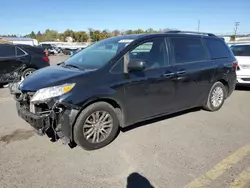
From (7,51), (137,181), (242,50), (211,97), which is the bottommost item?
(137,181)

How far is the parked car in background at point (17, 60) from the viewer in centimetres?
862

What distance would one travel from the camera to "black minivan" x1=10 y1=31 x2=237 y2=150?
140 inches

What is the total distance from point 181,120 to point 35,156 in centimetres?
290

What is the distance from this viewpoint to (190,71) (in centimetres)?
488

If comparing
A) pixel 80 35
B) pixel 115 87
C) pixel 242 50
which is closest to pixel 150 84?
pixel 115 87

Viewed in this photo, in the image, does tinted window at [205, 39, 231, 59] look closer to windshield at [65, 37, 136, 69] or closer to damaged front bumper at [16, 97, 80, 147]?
windshield at [65, 37, 136, 69]

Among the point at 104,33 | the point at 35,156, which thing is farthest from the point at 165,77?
the point at 104,33

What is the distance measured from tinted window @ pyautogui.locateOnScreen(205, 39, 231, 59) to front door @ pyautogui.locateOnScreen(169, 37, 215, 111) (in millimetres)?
253

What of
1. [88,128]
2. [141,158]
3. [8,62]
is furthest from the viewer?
[8,62]

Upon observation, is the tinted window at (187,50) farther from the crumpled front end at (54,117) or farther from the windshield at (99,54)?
the crumpled front end at (54,117)

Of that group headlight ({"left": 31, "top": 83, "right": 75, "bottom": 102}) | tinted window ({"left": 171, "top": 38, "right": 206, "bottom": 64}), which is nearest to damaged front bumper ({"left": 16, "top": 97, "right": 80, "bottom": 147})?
headlight ({"left": 31, "top": 83, "right": 75, "bottom": 102})

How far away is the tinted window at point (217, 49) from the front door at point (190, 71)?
25cm

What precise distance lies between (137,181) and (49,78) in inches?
78.7

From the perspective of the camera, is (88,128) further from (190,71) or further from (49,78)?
(190,71)
